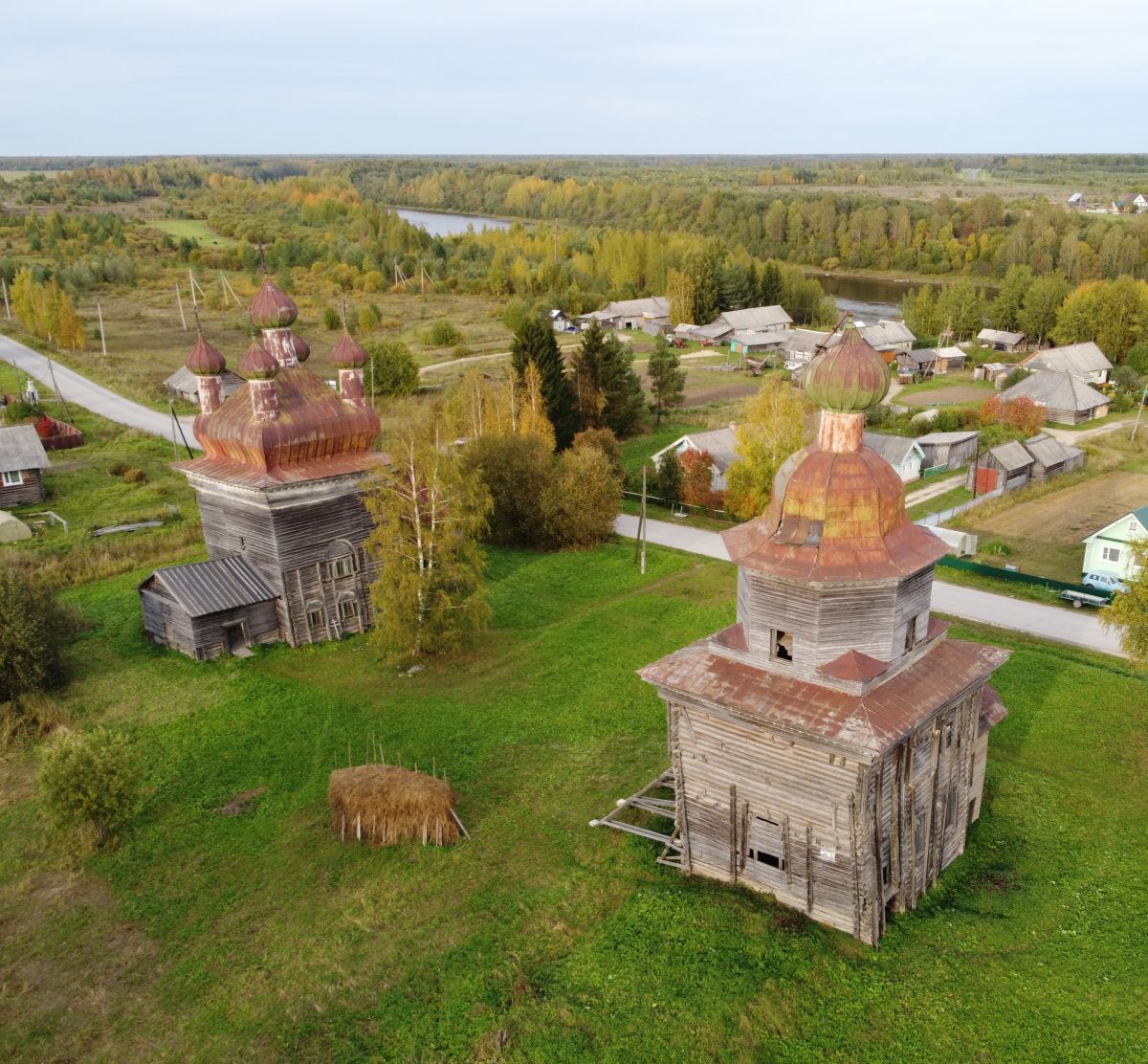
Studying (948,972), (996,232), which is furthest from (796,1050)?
(996,232)

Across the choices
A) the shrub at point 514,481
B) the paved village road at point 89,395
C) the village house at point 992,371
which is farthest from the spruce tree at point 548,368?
the village house at point 992,371

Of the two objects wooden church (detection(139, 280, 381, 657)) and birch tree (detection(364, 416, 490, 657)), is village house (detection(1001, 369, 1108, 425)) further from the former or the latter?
wooden church (detection(139, 280, 381, 657))

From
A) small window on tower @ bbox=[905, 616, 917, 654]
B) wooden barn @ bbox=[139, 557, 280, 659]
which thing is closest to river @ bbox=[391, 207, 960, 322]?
wooden barn @ bbox=[139, 557, 280, 659]

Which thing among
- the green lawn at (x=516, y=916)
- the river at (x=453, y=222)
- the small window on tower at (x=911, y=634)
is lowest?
the green lawn at (x=516, y=916)

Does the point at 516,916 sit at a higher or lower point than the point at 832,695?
lower

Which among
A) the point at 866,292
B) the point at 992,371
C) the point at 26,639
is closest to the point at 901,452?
the point at 992,371

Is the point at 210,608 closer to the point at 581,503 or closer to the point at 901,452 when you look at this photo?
the point at 581,503

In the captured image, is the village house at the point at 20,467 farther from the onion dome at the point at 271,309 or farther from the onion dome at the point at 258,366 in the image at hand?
the onion dome at the point at 258,366
